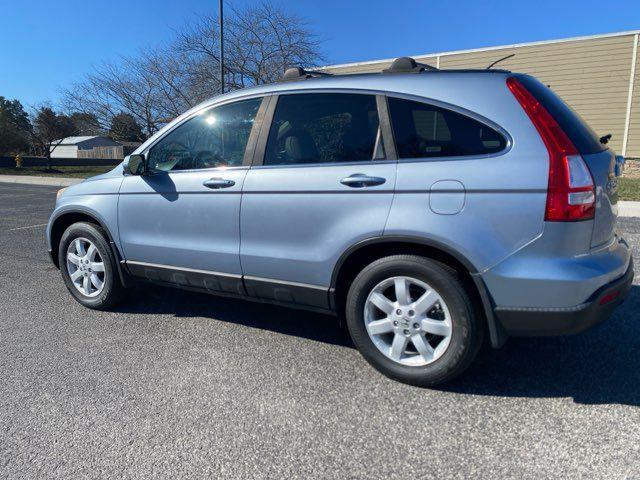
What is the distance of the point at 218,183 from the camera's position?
135 inches

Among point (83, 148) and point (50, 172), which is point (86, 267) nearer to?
point (50, 172)

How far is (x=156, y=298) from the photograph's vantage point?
4680 millimetres

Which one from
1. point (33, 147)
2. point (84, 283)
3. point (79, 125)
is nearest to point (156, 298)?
point (84, 283)

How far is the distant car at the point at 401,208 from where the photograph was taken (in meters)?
2.50

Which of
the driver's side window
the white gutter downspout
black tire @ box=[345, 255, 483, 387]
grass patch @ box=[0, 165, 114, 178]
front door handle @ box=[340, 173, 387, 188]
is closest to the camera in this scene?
black tire @ box=[345, 255, 483, 387]

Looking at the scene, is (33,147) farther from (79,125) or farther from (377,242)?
(377,242)

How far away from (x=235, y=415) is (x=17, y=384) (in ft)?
4.81

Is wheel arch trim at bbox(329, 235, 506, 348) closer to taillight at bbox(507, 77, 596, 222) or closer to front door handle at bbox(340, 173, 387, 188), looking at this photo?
front door handle at bbox(340, 173, 387, 188)

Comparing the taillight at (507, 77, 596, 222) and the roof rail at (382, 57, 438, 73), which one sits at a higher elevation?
the roof rail at (382, 57, 438, 73)

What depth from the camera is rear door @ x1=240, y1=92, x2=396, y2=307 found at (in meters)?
2.88

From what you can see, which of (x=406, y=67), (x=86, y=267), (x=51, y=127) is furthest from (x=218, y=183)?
(x=51, y=127)

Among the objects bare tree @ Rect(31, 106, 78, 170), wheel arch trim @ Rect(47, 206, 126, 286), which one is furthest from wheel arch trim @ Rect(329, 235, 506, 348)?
bare tree @ Rect(31, 106, 78, 170)

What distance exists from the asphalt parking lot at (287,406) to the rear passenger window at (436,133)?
Answer: 1385 mm

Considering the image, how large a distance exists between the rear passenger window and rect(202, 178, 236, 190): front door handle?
1.20 metres
